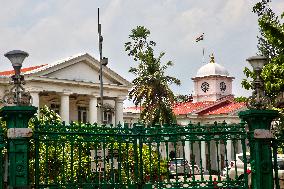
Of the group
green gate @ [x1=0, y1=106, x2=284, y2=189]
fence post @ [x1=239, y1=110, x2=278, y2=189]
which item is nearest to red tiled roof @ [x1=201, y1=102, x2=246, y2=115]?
green gate @ [x1=0, y1=106, x2=284, y2=189]

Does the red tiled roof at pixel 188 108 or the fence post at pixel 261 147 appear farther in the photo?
the red tiled roof at pixel 188 108

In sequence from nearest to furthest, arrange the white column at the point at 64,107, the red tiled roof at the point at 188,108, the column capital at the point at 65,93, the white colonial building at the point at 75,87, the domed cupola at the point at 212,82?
the white colonial building at the point at 75,87
the white column at the point at 64,107
the column capital at the point at 65,93
the red tiled roof at the point at 188,108
the domed cupola at the point at 212,82

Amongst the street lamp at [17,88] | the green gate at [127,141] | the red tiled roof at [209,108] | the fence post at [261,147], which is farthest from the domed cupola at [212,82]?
the street lamp at [17,88]

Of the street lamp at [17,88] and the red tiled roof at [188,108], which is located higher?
the red tiled roof at [188,108]

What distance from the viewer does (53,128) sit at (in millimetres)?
8734

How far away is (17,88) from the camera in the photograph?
8312 millimetres

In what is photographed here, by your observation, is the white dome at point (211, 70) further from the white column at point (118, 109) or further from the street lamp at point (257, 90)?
the street lamp at point (257, 90)

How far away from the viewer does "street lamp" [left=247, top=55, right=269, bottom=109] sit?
891 centimetres

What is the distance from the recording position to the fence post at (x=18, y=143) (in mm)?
8023

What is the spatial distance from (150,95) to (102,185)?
96.6 ft

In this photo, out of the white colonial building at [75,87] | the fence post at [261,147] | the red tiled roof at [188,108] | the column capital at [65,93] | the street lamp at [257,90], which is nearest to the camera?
the fence post at [261,147]

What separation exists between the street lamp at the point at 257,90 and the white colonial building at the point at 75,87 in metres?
24.3

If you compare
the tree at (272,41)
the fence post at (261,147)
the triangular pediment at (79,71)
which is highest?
the triangular pediment at (79,71)

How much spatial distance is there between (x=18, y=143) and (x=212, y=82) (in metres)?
48.8
